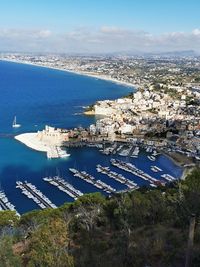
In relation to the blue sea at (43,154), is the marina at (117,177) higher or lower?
higher

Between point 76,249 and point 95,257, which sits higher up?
point 95,257

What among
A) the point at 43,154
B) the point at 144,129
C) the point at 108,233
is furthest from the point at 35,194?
the point at 144,129

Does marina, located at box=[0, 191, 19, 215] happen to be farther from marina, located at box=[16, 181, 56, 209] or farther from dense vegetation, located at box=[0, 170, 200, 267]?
dense vegetation, located at box=[0, 170, 200, 267]

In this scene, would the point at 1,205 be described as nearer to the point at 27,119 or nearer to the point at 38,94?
the point at 27,119

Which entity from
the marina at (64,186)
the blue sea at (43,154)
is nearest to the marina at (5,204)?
the blue sea at (43,154)

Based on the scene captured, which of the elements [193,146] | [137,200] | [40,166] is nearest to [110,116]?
[193,146]

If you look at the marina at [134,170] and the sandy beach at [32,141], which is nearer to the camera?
the marina at [134,170]

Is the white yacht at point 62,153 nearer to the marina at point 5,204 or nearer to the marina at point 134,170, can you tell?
the marina at point 134,170
